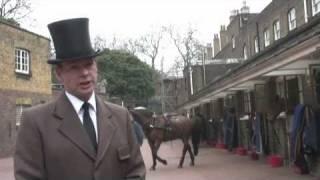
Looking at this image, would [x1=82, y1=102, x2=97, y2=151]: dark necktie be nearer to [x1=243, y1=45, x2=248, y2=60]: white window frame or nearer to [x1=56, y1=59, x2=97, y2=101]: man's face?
[x1=56, y1=59, x2=97, y2=101]: man's face

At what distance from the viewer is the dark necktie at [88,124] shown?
3496 millimetres

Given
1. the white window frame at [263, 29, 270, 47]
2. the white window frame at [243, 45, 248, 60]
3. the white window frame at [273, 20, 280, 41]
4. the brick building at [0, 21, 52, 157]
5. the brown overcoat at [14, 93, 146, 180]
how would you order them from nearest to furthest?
the brown overcoat at [14, 93, 146, 180] < the brick building at [0, 21, 52, 157] < the white window frame at [273, 20, 280, 41] < the white window frame at [263, 29, 270, 47] < the white window frame at [243, 45, 248, 60]

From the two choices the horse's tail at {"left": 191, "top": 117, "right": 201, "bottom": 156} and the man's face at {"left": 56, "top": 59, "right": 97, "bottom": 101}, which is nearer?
the man's face at {"left": 56, "top": 59, "right": 97, "bottom": 101}

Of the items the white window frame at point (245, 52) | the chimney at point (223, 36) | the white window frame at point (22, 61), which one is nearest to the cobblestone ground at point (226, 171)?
the white window frame at point (22, 61)

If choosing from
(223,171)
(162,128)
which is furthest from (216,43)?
(223,171)

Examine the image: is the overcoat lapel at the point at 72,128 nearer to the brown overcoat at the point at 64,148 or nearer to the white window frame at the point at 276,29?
the brown overcoat at the point at 64,148

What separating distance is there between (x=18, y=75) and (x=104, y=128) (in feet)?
90.0

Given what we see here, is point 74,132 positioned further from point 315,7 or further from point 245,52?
point 245,52

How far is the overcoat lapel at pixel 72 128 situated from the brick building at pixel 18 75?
25.0 meters

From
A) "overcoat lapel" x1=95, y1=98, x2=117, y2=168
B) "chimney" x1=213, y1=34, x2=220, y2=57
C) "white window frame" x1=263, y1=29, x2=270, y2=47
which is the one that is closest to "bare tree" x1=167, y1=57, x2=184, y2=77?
"chimney" x1=213, y1=34, x2=220, y2=57

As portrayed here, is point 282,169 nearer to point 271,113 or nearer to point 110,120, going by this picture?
point 271,113

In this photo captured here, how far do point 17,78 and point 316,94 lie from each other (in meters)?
20.4

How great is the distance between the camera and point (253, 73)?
13.3 m

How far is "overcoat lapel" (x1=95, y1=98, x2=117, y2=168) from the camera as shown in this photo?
346 centimetres
